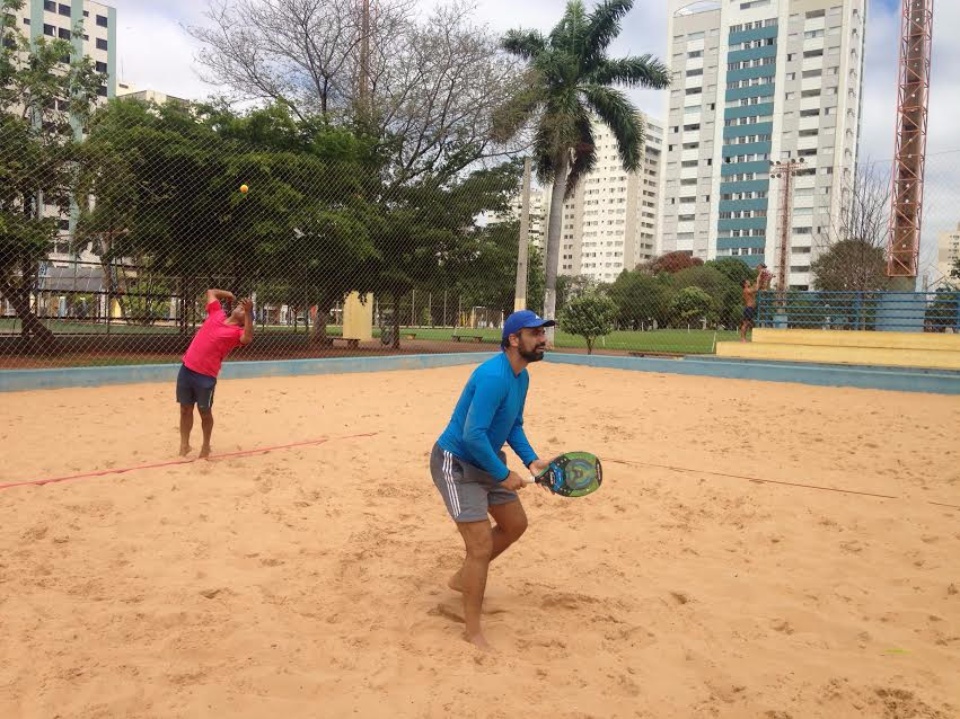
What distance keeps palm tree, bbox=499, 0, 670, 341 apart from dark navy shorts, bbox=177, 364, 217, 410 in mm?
18568

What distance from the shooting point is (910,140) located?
24500mm

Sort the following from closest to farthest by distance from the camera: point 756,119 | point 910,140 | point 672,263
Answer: point 910,140 < point 672,263 < point 756,119

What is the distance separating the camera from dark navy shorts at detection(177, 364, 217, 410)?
20.0ft

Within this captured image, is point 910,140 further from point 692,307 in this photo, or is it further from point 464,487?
point 464,487

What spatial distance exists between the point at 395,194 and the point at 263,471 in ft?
41.5

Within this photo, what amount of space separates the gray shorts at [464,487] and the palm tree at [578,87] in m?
21.1

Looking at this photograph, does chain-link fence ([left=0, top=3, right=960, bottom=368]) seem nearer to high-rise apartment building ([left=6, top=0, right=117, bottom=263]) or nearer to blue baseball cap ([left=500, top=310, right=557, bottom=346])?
blue baseball cap ([left=500, top=310, right=557, bottom=346])

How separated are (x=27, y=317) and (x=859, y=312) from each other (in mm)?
17767

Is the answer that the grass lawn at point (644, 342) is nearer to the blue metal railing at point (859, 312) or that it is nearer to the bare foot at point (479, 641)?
the blue metal railing at point (859, 312)

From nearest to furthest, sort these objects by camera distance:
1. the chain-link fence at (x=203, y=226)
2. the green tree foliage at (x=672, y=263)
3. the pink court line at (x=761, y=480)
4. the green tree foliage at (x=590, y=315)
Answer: the pink court line at (x=761, y=480) < the chain-link fence at (x=203, y=226) < the green tree foliage at (x=590, y=315) < the green tree foliage at (x=672, y=263)

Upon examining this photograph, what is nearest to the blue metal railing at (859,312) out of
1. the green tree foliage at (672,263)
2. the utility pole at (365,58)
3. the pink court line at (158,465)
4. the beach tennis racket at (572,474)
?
the utility pole at (365,58)

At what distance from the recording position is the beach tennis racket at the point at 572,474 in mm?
3262

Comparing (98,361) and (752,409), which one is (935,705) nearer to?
(752,409)

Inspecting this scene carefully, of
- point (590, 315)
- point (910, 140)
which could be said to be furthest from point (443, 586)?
point (910, 140)
